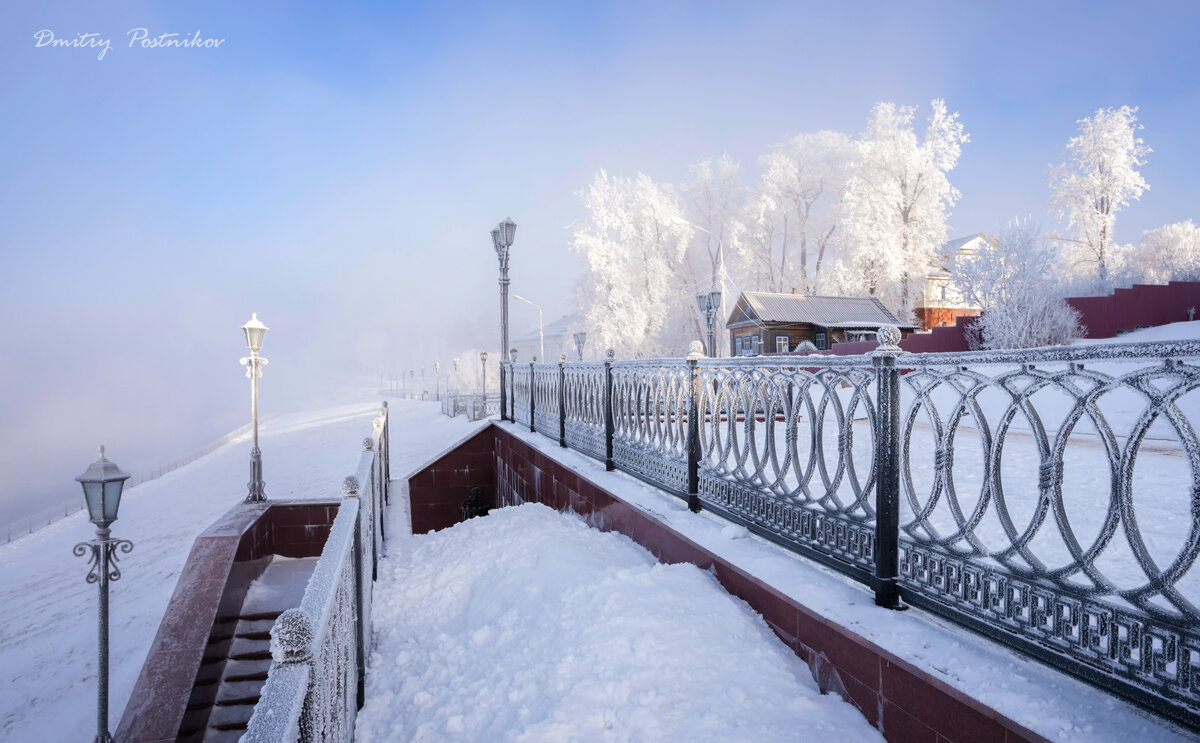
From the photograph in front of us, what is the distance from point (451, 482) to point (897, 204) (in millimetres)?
29368

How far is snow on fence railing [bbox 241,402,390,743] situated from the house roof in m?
26.8

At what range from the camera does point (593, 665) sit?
291 centimetres

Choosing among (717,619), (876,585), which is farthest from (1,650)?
(876,585)

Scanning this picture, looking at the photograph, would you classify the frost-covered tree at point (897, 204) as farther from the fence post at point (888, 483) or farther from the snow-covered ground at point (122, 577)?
the fence post at point (888, 483)

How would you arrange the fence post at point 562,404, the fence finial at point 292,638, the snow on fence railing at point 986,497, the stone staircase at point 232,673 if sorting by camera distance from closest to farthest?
the fence finial at point 292,638 → the snow on fence railing at point 986,497 → the stone staircase at point 232,673 → the fence post at point 562,404

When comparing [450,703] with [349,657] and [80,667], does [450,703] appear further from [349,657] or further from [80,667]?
[80,667]

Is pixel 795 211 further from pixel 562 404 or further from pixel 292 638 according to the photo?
pixel 292 638

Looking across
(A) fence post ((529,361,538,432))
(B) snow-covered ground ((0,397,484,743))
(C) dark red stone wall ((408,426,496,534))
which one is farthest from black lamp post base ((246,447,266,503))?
(A) fence post ((529,361,538,432))

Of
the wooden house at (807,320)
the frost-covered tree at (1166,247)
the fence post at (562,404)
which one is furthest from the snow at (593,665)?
the frost-covered tree at (1166,247)

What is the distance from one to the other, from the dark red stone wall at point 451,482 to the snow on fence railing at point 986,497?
649cm

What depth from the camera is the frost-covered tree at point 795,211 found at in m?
33.9

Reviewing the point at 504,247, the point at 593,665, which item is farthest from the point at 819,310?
the point at 593,665

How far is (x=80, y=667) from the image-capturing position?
10789mm

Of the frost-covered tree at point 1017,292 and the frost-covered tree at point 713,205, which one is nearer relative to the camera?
the frost-covered tree at point 1017,292
